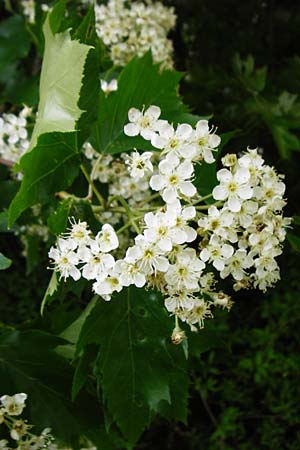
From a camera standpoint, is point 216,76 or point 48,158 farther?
point 216,76

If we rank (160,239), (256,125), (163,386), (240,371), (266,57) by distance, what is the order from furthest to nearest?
(266,57), (240,371), (256,125), (163,386), (160,239)

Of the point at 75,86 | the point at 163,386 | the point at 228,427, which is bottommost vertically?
the point at 228,427

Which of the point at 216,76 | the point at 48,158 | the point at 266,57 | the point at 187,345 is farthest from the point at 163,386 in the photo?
the point at 266,57

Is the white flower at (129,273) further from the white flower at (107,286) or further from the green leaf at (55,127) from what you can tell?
the green leaf at (55,127)

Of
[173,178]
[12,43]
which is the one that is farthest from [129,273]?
[12,43]

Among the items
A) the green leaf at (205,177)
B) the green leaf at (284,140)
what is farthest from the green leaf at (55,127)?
the green leaf at (284,140)

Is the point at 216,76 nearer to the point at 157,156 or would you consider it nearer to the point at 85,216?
the point at 157,156
